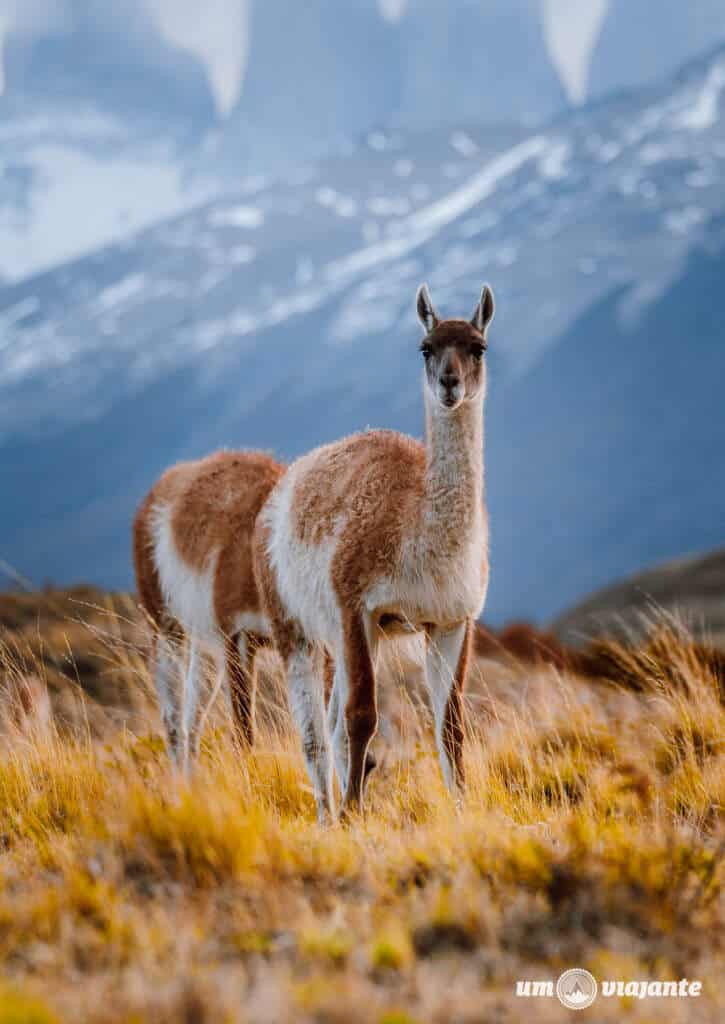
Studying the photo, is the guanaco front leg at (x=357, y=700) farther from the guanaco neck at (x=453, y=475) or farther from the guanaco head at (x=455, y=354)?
the guanaco head at (x=455, y=354)

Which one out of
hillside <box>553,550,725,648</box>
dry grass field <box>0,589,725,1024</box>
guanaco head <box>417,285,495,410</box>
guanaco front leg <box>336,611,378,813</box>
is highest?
hillside <box>553,550,725,648</box>

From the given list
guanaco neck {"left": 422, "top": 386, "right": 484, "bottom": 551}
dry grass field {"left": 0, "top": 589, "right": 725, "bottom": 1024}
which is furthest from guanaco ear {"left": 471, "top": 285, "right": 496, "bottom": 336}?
dry grass field {"left": 0, "top": 589, "right": 725, "bottom": 1024}

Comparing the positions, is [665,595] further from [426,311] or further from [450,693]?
[450,693]

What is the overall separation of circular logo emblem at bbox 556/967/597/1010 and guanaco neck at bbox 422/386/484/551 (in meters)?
2.21

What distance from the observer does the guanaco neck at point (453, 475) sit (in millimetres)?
4832

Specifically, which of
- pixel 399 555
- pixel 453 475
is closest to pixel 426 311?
pixel 453 475

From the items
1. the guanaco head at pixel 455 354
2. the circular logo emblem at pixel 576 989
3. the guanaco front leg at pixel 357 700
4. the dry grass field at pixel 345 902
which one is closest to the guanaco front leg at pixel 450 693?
the dry grass field at pixel 345 902

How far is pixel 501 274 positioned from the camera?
147875mm

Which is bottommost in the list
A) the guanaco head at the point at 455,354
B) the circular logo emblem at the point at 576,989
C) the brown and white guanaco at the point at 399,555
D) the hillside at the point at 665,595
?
the circular logo emblem at the point at 576,989

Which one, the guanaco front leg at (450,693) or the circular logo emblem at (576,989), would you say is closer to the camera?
the circular logo emblem at (576,989)

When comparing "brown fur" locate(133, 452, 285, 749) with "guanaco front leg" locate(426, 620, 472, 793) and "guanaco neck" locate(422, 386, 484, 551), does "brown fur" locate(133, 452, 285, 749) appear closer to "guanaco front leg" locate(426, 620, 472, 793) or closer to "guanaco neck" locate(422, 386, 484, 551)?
"guanaco front leg" locate(426, 620, 472, 793)

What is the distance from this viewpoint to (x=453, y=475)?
490cm

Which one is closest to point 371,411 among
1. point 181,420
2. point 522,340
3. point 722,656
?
point 522,340

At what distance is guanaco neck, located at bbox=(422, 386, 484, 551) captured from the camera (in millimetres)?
4832
